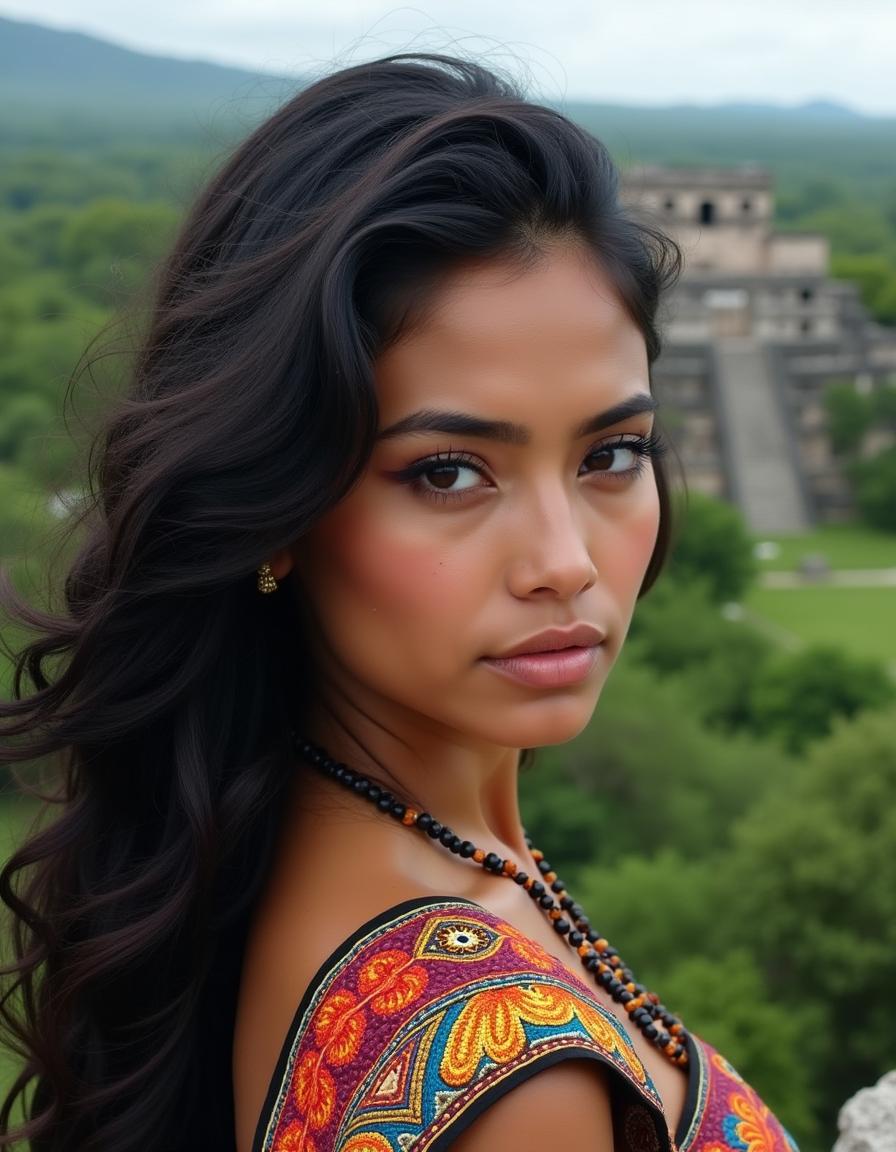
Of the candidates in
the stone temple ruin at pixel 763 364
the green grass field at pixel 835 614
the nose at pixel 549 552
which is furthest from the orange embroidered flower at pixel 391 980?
→ the stone temple ruin at pixel 763 364

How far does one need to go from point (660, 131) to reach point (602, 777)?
499ft

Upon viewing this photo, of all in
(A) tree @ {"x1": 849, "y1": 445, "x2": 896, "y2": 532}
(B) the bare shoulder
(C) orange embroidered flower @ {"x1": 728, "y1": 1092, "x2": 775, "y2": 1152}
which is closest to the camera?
(B) the bare shoulder

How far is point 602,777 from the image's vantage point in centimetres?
1777

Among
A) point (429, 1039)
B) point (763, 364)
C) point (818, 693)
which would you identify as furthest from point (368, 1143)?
point (763, 364)

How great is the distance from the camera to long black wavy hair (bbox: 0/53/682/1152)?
1827 mm

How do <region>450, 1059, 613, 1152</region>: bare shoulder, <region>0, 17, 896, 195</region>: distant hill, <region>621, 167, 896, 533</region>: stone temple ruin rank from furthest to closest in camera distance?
<region>0, 17, 896, 195</region>: distant hill
<region>621, 167, 896, 533</region>: stone temple ruin
<region>450, 1059, 613, 1152</region>: bare shoulder

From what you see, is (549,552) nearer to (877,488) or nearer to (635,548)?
(635,548)

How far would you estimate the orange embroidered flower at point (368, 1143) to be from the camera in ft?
5.26

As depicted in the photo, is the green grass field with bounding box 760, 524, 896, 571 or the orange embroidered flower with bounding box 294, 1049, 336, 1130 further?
the green grass field with bounding box 760, 524, 896, 571

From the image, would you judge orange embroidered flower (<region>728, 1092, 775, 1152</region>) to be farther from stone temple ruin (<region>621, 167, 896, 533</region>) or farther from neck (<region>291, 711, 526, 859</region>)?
stone temple ruin (<region>621, 167, 896, 533</region>)

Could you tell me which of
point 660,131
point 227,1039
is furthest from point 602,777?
point 660,131

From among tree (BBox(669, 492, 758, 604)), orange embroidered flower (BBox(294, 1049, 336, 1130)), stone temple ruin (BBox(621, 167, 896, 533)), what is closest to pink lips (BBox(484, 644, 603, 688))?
orange embroidered flower (BBox(294, 1049, 336, 1130))

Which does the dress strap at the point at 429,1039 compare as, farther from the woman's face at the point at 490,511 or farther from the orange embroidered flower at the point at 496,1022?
the woman's face at the point at 490,511

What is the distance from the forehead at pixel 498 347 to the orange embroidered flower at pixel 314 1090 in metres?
0.70
